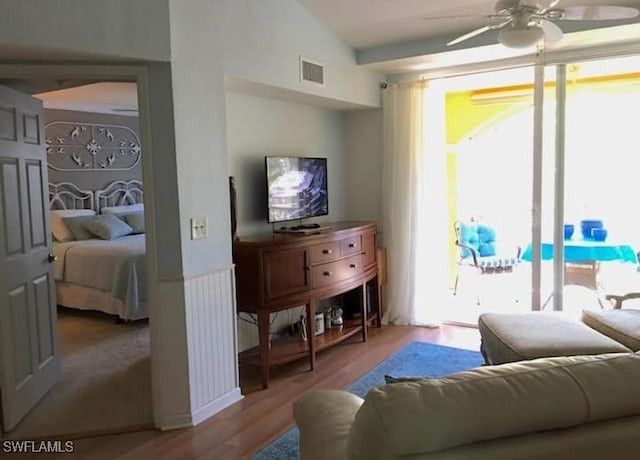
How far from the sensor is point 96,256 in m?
5.32

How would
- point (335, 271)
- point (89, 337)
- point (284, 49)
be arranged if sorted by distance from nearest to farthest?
1. point (284, 49)
2. point (335, 271)
3. point (89, 337)

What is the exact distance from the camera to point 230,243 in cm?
340

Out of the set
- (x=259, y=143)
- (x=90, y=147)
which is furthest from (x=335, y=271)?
(x=90, y=147)

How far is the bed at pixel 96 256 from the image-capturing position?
5117mm

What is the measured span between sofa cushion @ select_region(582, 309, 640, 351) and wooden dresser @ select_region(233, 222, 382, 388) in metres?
1.78

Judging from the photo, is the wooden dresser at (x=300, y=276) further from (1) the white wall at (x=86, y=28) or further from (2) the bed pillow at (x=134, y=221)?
(2) the bed pillow at (x=134, y=221)

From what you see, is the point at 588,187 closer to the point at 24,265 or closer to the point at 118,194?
the point at 24,265

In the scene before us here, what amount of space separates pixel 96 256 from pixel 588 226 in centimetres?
A: 465

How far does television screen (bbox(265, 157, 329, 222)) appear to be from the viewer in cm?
406

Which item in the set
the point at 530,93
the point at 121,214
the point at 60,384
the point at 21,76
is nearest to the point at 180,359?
the point at 60,384

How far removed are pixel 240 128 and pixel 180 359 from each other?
70.4 inches

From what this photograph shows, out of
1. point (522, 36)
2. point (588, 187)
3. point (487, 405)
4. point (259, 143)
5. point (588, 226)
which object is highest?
point (522, 36)

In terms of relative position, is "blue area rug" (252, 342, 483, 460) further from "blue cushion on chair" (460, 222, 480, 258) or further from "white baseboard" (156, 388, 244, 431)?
"blue cushion on chair" (460, 222, 480, 258)

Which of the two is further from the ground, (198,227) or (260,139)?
(260,139)
